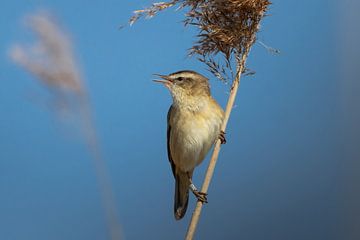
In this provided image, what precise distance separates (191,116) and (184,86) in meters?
0.14

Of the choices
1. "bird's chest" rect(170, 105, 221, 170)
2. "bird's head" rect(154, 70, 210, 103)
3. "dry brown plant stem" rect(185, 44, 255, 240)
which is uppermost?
"bird's head" rect(154, 70, 210, 103)

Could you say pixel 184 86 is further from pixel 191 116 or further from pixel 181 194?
pixel 181 194

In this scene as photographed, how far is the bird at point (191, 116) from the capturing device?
1.87 meters

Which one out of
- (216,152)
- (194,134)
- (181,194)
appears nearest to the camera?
(216,152)

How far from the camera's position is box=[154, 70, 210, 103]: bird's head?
1.90 m

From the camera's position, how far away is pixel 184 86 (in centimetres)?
191

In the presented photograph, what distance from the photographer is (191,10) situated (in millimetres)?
1295

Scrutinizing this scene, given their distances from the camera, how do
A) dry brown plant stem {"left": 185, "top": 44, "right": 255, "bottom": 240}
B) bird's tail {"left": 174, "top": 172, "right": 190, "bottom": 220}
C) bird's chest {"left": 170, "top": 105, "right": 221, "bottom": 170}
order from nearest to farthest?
dry brown plant stem {"left": 185, "top": 44, "right": 255, "bottom": 240}, bird's chest {"left": 170, "top": 105, "right": 221, "bottom": 170}, bird's tail {"left": 174, "top": 172, "right": 190, "bottom": 220}

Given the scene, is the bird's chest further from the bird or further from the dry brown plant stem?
the dry brown plant stem

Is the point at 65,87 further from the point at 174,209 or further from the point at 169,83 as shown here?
the point at 174,209

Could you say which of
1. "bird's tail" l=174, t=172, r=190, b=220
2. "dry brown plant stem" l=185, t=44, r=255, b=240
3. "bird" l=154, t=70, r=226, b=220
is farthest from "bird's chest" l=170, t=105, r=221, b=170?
"dry brown plant stem" l=185, t=44, r=255, b=240

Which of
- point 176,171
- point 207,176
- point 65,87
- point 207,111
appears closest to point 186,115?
point 207,111

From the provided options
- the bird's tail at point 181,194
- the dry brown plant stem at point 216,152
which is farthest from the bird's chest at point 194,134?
the dry brown plant stem at point 216,152

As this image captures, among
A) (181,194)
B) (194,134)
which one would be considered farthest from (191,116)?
(181,194)
